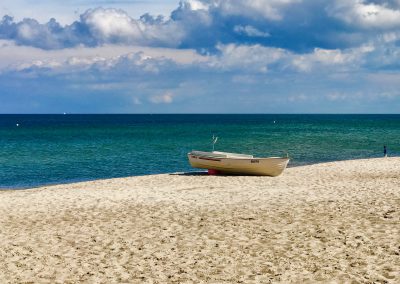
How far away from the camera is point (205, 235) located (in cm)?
1293

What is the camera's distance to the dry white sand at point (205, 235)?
391 inches

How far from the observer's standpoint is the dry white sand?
32.6 feet

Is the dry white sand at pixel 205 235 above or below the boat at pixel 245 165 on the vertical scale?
below

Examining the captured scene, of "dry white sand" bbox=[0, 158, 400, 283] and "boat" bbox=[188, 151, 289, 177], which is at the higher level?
"boat" bbox=[188, 151, 289, 177]

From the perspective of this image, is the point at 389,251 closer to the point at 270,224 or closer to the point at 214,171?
the point at 270,224

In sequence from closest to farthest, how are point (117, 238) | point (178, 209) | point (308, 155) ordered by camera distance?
point (117, 238) → point (178, 209) → point (308, 155)

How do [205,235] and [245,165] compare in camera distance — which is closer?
[205,235]

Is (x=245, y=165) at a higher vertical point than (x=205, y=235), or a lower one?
higher

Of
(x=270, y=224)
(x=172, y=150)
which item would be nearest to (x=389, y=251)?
(x=270, y=224)

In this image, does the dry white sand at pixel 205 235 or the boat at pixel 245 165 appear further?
the boat at pixel 245 165

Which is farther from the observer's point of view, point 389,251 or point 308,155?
point 308,155

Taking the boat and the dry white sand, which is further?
the boat

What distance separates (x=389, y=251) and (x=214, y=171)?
60.4ft

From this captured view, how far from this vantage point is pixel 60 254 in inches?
456
